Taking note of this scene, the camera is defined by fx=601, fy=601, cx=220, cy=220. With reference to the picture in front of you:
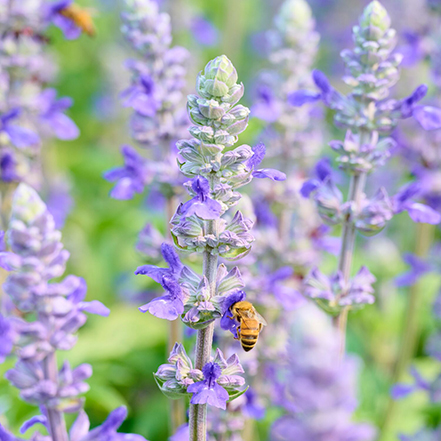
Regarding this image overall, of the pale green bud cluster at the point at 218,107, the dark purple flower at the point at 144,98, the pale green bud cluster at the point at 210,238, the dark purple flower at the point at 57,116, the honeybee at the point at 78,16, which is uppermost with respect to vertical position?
the honeybee at the point at 78,16

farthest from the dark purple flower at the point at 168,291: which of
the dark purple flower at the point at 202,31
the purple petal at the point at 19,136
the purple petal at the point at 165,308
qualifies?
the dark purple flower at the point at 202,31

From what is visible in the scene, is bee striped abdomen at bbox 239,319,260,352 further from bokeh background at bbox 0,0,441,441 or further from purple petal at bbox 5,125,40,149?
purple petal at bbox 5,125,40,149

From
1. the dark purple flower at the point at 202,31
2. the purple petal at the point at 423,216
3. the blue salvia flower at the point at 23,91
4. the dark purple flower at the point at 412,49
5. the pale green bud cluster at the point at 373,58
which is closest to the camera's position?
the pale green bud cluster at the point at 373,58

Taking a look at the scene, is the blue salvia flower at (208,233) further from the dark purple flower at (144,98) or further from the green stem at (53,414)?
the dark purple flower at (144,98)

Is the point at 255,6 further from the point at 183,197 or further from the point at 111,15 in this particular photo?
the point at 183,197

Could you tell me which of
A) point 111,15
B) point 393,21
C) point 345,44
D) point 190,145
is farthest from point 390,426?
point 111,15

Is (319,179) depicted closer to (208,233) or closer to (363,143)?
(363,143)

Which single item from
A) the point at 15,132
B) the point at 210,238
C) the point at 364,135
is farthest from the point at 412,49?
the point at 210,238
